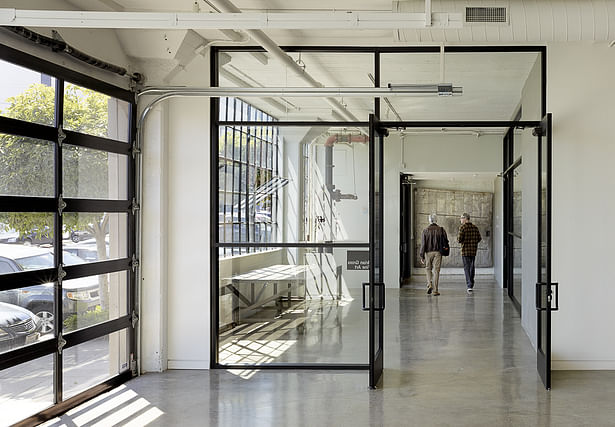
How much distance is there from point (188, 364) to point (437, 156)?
30.3 ft

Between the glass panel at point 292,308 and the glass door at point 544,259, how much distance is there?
1718mm

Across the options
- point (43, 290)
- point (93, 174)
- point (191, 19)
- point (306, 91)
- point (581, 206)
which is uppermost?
point (191, 19)

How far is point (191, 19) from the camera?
4.48 meters

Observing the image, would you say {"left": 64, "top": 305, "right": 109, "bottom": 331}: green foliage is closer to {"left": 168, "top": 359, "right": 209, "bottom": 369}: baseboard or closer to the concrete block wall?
{"left": 168, "top": 359, "right": 209, "bottom": 369}: baseboard

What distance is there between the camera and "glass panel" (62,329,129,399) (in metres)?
5.76

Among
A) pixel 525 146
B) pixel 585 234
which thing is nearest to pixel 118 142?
pixel 585 234

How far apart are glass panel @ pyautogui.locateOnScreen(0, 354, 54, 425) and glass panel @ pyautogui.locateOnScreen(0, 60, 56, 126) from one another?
73.3 inches

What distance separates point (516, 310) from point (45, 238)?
8135 millimetres

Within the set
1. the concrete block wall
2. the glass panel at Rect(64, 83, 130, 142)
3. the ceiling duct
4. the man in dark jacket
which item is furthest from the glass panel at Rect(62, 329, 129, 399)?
the concrete block wall

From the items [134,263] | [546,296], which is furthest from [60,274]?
[546,296]

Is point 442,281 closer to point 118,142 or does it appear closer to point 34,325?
point 118,142

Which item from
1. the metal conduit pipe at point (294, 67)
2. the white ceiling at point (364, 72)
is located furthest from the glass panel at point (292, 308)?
the white ceiling at point (364, 72)

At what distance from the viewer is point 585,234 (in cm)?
695

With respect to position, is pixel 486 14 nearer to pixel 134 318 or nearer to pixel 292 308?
pixel 292 308
